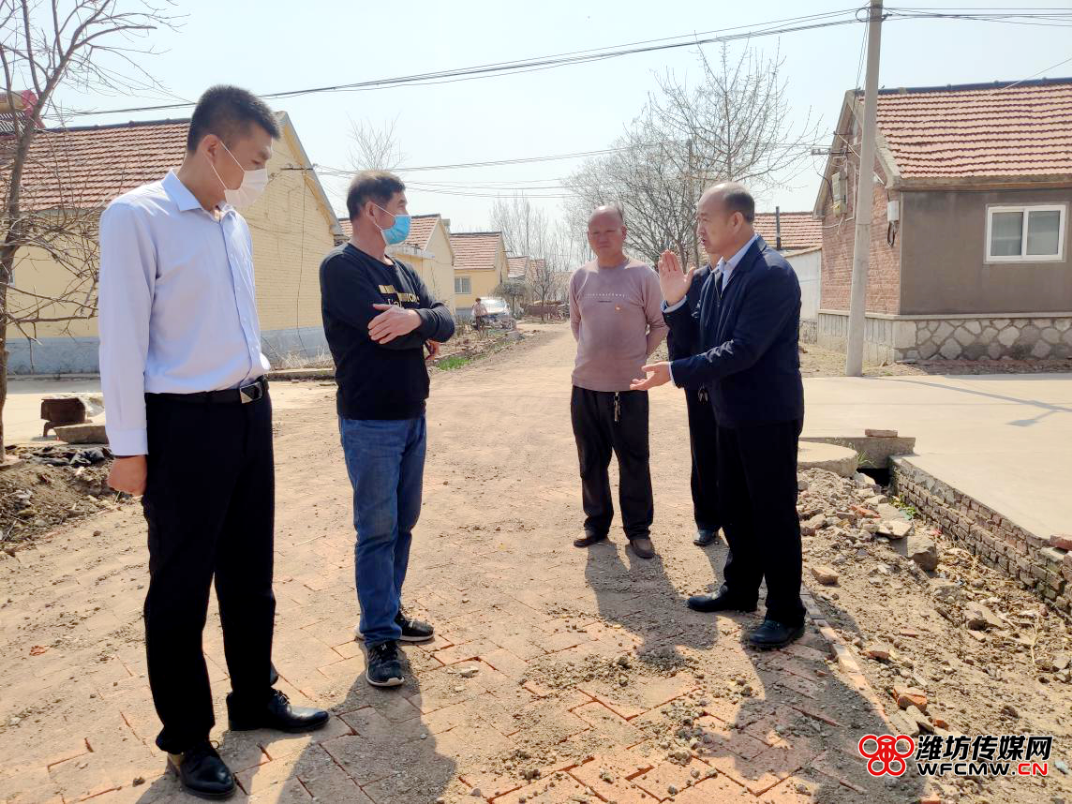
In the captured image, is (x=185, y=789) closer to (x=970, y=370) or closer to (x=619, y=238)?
(x=619, y=238)

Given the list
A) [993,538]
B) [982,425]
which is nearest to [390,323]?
[993,538]

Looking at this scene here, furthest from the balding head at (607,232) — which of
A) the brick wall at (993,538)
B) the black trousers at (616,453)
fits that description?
the brick wall at (993,538)

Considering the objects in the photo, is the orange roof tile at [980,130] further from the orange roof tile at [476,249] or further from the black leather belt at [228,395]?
the orange roof tile at [476,249]

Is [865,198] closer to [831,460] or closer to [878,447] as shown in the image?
[878,447]

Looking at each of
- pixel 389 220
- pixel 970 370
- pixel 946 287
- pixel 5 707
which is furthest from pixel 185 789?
pixel 946 287

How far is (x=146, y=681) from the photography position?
3043mm

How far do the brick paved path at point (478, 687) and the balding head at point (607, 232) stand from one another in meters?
1.80

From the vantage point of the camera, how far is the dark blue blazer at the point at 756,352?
3127mm

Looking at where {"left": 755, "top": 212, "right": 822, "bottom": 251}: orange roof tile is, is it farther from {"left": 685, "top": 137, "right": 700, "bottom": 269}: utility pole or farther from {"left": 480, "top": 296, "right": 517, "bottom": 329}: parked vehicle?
{"left": 480, "top": 296, "right": 517, "bottom": 329}: parked vehicle

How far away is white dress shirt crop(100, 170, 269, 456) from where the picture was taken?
2.13 m

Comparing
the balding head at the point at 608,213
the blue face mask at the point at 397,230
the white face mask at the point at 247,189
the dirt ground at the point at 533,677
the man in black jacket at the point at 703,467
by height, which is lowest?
the dirt ground at the point at 533,677

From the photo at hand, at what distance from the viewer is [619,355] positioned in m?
4.36

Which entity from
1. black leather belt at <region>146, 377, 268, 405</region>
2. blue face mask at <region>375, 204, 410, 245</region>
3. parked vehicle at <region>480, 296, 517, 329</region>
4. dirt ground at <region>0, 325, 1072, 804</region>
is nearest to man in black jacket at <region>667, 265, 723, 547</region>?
dirt ground at <region>0, 325, 1072, 804</region>

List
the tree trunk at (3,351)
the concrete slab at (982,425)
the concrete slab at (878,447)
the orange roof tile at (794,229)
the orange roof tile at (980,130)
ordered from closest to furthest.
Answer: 1. the concrete slab at (982,425)
2. the tree trunk at (3,351)
3. the concrete slab at (878,447)
4. the orange roof tile at (980,130)
5. the orange roof tile at (794,229)
